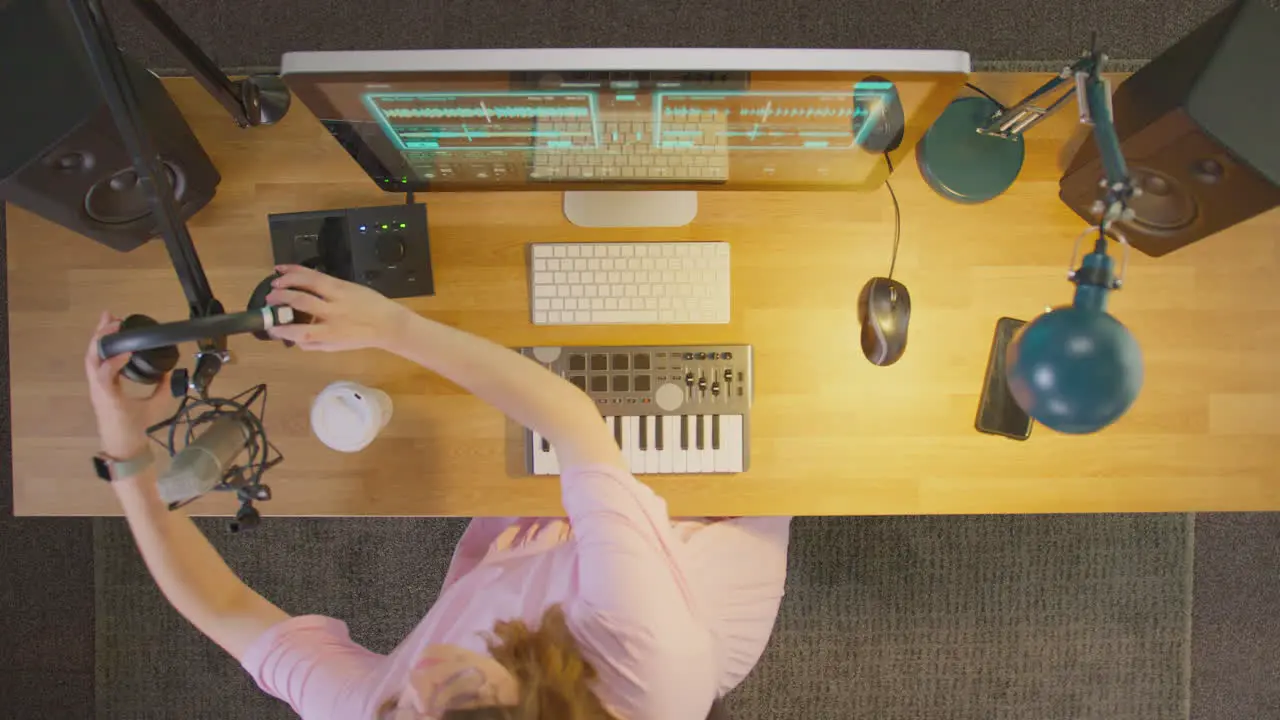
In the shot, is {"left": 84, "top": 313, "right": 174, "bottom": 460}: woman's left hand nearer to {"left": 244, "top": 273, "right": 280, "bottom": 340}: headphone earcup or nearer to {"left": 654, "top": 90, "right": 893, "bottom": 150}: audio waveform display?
{"left": 244, "top": 273, "right": 280, "bottom": 340}: headphone earcup

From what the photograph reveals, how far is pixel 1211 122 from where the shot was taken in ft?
3.54

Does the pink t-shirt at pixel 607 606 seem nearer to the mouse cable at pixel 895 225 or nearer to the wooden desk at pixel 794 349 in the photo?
the wooden desk at pixel 794 349

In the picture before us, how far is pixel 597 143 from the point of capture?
1.18 meters

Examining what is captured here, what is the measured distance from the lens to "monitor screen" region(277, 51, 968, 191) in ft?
3.04

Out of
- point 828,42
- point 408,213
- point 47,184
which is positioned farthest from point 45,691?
point 828,42

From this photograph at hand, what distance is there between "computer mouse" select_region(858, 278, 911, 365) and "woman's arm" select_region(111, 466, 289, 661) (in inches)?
45.7

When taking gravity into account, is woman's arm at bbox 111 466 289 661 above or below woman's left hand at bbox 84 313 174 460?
below

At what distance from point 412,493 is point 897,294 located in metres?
0.95

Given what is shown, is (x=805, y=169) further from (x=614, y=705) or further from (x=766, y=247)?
(x=614, y=705)

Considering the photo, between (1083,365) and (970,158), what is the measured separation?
1.93ft

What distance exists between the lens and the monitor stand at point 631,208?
141cm

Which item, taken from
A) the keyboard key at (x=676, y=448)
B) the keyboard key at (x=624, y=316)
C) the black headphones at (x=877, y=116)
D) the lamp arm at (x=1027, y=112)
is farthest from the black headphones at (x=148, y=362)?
→ the lamp arm at (x=1027, y=112)

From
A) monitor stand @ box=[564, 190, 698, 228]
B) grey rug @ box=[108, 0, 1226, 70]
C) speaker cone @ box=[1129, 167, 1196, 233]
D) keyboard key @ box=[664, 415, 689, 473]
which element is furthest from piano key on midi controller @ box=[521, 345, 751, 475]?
grey rug @ box=[108, 0, 1226, 70]

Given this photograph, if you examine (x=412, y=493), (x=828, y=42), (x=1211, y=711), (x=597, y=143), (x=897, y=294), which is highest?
(x=828, y=42)
